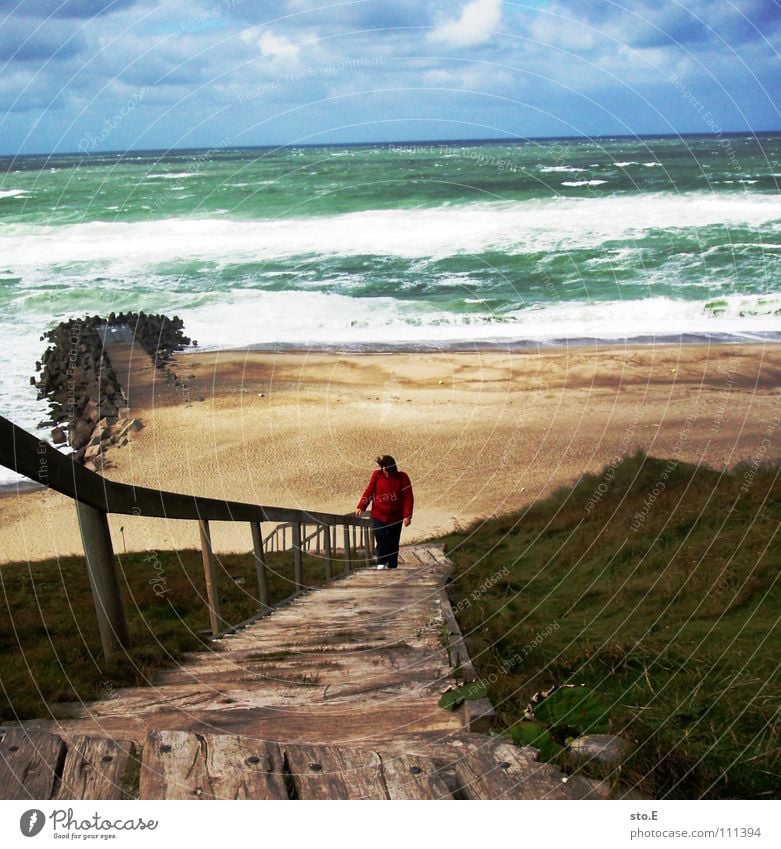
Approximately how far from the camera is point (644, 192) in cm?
4256

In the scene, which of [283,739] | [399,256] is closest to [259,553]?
[283,739]

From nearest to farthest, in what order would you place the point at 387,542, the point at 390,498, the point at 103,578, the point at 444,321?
the point at 103,578 → the point at 390,498 → the point at 387,542 → the point at 444,321

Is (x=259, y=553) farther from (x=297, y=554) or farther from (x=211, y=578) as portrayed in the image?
(x=297, y=554)

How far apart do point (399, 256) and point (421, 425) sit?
1649 cm

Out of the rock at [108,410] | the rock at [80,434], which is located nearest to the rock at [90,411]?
the rock at [108,410]

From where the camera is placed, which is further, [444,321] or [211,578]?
[444,321]

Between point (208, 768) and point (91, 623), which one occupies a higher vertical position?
point (208, 768)

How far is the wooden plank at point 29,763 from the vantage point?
2.85m

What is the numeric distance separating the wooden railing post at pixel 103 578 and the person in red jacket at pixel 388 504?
4.50m

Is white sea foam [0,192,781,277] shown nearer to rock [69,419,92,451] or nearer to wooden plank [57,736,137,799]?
rock [69,419,92,451]

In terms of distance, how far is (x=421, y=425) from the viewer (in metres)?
18.9

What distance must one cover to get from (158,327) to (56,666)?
78.0ft

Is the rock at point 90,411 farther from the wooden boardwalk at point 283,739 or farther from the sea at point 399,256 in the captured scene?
the wooden boardwalk at point 283,739

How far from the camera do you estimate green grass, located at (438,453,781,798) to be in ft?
9.72
